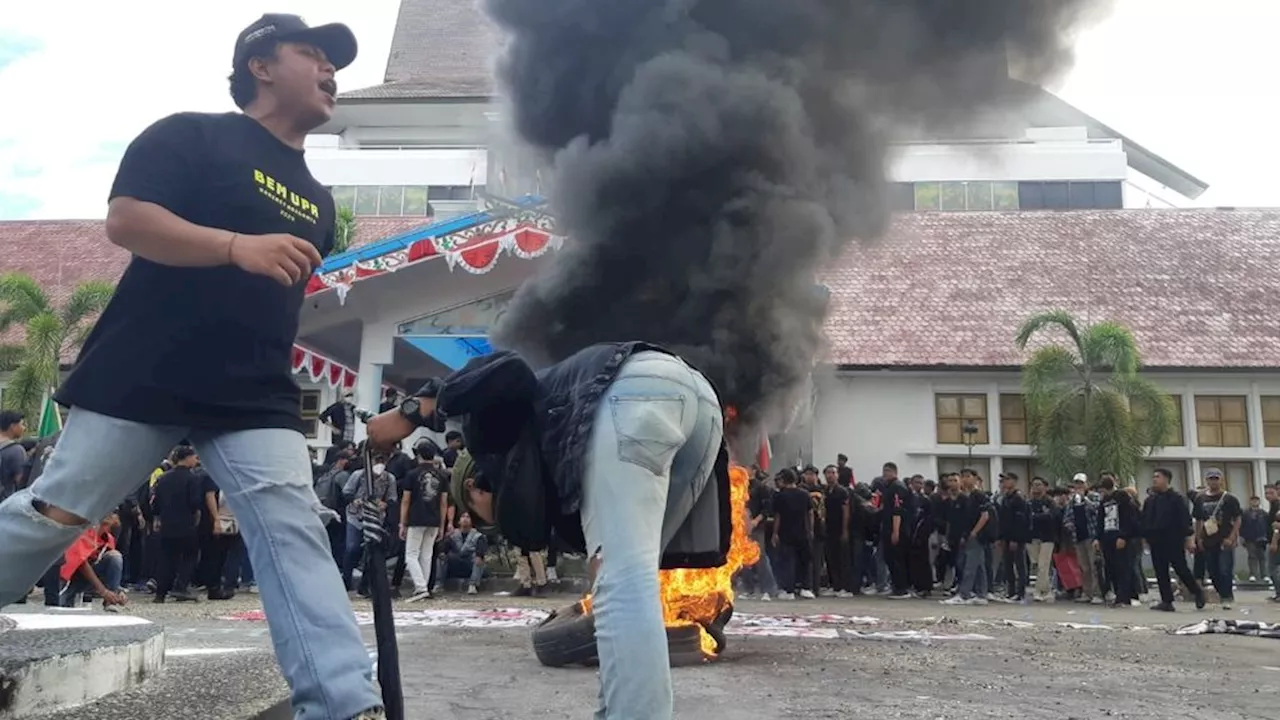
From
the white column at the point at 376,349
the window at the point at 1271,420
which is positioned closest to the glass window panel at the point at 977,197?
the window at the point at 1271,420

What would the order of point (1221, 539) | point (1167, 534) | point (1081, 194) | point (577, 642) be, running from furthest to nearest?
point (1081, 194), point (1221, 539), point (1167, 534), point (577, 642)

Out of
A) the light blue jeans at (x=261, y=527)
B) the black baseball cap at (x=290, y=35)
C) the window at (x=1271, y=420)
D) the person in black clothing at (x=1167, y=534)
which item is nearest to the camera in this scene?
the light blue jeans at (x=261, y=527)

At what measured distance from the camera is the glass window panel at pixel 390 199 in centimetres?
3055

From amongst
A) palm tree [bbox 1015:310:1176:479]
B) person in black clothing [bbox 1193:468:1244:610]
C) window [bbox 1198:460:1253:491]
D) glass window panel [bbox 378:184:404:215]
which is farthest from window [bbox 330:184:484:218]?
person in black clothing [bbox 1193:468:1244:610]

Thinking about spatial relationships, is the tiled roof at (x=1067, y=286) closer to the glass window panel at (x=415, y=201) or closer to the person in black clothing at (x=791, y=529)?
the person in black clothing at (x=791, y=529)

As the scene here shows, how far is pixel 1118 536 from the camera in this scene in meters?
11.9

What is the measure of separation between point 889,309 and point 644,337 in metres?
13.6

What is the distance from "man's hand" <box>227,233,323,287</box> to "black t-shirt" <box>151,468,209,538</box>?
860 cm

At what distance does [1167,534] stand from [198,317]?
38.1 ft

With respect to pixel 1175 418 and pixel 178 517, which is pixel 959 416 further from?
pixel 178 517

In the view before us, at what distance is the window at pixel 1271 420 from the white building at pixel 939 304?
0.04 metres

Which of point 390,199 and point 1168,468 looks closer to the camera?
point 1168,468

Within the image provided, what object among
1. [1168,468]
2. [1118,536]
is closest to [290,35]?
[1118,536]

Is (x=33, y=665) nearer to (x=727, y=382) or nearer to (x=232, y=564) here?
(x=727, y=382)
